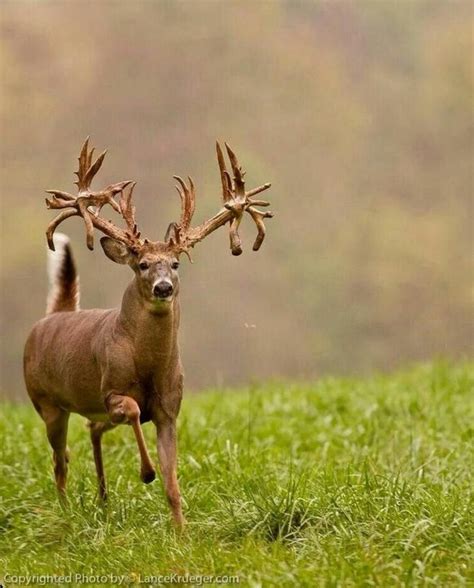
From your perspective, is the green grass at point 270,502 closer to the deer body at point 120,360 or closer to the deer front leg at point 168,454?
the deer front leg at point 168,454

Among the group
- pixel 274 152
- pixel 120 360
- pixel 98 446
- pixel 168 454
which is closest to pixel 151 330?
pixel 120 360

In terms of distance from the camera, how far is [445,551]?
580cm

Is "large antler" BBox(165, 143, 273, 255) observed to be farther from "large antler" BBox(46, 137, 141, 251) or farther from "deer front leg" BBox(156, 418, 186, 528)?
"deer front leg" BBox(156, 418, 186, 528)

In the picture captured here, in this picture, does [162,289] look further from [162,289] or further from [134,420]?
[134,420]

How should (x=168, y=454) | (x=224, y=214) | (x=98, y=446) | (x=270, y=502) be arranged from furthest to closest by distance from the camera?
(x=98, y=446) < (x=224, y=214) < (x=168, y=454) < (x=270, y=502)

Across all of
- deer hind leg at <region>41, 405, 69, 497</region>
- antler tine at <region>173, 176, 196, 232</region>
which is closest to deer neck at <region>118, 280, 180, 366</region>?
antler tine at <region>173, 176, 196, 232</region>

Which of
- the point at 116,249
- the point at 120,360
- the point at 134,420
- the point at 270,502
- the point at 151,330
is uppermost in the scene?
the point at 116,249

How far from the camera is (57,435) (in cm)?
747

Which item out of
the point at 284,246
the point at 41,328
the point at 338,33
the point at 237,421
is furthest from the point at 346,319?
the point at 41,328

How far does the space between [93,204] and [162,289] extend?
2.41 feet

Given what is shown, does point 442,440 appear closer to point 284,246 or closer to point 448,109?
point 284,246

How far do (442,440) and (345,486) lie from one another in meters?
2.46

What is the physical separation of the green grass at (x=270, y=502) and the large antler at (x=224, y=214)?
1178 mm

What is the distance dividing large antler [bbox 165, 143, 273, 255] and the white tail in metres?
1.35
